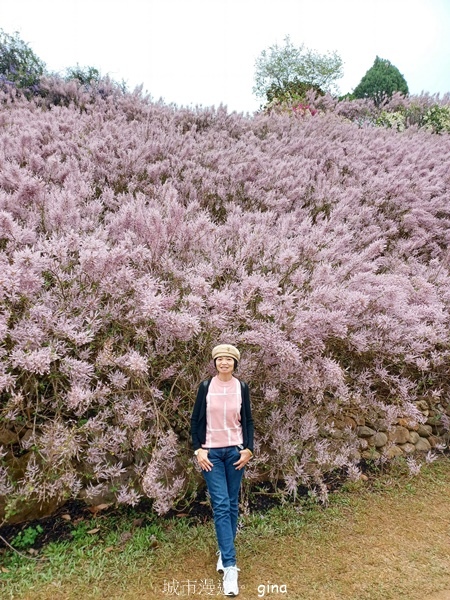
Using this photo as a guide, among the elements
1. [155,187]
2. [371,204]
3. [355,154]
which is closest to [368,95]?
[355,154]

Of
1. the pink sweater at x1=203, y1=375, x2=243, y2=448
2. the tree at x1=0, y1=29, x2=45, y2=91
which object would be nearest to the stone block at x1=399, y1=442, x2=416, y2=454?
the pink sweater at x1=203, y1=375, x2=243, y2=448

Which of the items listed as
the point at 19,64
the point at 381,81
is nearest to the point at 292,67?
the point at 381,81

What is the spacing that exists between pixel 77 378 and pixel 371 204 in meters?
6.18

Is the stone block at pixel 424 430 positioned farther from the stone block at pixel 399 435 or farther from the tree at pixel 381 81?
the tree at pixel 381 81

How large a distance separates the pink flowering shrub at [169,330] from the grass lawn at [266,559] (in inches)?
12.5

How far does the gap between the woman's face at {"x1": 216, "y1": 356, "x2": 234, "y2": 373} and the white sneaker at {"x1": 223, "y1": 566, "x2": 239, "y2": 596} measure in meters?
1.24

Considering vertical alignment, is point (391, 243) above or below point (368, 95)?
below

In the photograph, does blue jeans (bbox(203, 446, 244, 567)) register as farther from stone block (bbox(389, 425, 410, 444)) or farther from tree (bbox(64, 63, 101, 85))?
tree (bbox(64, 63, 101, 85))

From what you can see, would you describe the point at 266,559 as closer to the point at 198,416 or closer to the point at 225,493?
the point at 225,493

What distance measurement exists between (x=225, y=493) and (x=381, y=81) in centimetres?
2916

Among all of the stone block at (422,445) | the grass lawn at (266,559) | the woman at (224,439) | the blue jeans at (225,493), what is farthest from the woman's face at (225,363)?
the stone block at (422,445)

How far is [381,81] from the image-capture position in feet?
88.3

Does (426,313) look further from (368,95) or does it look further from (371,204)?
(368,95)

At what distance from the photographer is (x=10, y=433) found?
329 cm
